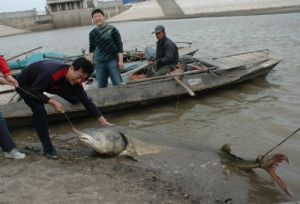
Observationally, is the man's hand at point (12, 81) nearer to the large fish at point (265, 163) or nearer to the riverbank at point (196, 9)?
the large fish at point (265, 163)

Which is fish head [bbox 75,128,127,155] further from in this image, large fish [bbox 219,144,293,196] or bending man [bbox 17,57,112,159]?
large fish [bbox 219,144,293,196]

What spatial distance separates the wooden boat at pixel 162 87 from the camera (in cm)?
821

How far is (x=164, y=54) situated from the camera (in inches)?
A: 374

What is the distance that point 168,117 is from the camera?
908 centimetres

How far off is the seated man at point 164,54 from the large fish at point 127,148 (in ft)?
12.1

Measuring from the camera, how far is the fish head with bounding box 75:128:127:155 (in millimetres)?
5609

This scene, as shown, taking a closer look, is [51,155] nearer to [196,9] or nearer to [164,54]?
[164,54]

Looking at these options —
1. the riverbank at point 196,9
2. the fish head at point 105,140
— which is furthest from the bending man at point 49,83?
the riverbank at point 196,9

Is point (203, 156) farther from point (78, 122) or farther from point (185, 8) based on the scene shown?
point (185, 8)

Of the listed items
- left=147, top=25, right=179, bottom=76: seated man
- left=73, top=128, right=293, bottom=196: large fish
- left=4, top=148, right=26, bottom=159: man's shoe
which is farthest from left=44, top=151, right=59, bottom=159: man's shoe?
left=147, top=25, right=179, bottom=76: seated man

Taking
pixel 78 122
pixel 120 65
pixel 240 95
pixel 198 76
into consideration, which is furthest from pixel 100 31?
pixel 240 95

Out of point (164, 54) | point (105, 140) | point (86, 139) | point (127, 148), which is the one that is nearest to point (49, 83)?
point (86, 139)

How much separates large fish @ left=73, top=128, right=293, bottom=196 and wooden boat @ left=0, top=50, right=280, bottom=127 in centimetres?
277

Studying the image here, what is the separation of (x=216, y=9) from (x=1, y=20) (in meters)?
40.4
